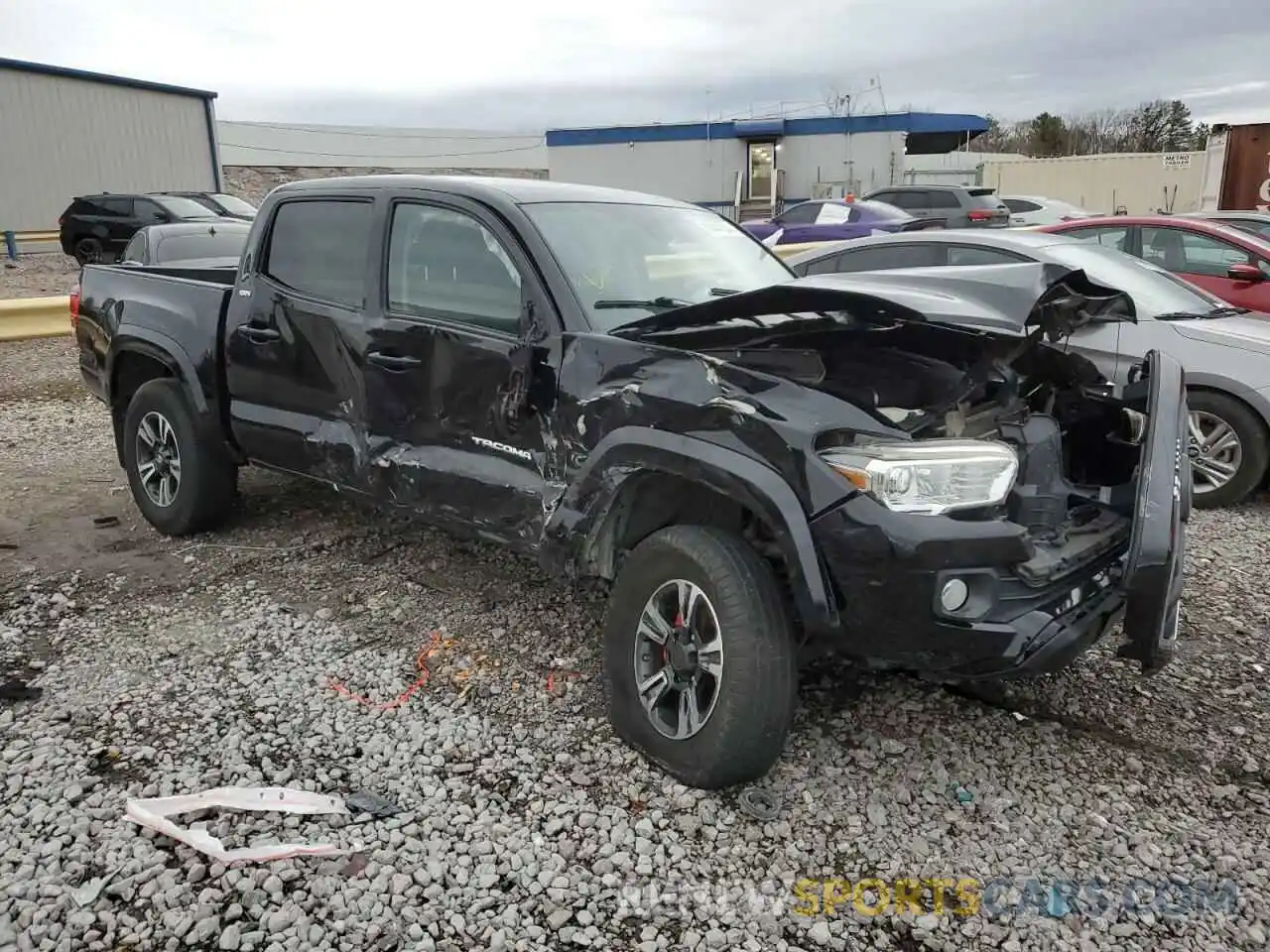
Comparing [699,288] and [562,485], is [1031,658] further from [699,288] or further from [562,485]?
[699,288]

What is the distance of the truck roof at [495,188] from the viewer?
3.94 meters

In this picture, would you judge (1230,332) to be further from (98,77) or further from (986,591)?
(98,77)

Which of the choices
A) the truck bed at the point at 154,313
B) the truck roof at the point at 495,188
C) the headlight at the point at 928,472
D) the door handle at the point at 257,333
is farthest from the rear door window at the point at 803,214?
the headlight at the point at 928,472

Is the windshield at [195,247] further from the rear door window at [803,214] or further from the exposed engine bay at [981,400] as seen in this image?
the rear door window at [803,214]

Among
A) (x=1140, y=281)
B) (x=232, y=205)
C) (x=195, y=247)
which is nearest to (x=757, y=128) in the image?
(x=232, y=205)

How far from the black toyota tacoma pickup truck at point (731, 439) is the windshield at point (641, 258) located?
0.05ft

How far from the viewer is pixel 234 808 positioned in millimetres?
2934

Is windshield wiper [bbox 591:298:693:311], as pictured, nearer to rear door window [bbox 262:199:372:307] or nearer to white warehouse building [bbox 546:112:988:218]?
rear door window [bbox 262:199:372:307]

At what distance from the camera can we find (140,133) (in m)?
25.7

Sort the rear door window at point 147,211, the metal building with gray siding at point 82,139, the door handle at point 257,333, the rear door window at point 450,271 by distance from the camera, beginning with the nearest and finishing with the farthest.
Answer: the rear door window at point 450,271 < the door handle at point 257,333 < the rear door window at point 147,211 < the metal building with gray siding at point 82,139

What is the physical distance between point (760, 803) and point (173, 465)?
12.2 ft

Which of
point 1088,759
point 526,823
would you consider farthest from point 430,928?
point 1088,759

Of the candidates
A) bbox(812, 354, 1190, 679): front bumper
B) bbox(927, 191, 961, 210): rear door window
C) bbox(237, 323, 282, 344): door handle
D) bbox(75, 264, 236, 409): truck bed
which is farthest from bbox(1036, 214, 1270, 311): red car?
bbox(927, 191, 961, 210): rear door window

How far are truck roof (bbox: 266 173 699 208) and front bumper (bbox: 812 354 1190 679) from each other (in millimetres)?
1982
